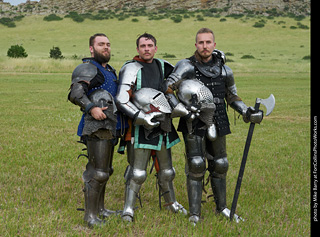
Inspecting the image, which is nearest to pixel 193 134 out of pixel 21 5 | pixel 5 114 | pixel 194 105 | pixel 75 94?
pixel 194 105

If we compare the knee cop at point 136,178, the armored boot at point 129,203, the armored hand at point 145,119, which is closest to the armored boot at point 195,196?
the knee cop at point 136,178

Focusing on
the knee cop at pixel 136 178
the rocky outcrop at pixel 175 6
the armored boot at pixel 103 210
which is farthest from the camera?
the rocky outcrop at pixel 175 6

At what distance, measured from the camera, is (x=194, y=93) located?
15.3 feet

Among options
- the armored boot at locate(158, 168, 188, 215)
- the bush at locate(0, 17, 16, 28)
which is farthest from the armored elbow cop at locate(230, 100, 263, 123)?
the bush at locate(0, 17, 16, 28)

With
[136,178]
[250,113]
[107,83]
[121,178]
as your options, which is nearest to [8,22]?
[121,178]

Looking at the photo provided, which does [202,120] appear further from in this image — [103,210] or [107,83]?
[103,210]

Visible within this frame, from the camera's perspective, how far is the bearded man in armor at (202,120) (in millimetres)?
4812

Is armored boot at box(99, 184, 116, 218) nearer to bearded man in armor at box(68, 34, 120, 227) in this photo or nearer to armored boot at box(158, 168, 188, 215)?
bearded man in armor at box(68, 34, 120, 227)

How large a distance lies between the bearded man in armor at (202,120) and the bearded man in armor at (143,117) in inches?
9.3

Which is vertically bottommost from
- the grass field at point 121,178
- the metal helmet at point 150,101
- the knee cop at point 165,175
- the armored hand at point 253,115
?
the grass field at point 121,178

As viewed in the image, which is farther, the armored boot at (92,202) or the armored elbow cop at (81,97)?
the armored boot at (92,202)

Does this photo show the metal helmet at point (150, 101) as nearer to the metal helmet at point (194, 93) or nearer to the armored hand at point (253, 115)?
the metal helmet at point (194, 93)

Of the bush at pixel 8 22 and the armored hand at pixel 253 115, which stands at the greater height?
the armored hand at pixel 253 115

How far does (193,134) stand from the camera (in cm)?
492
